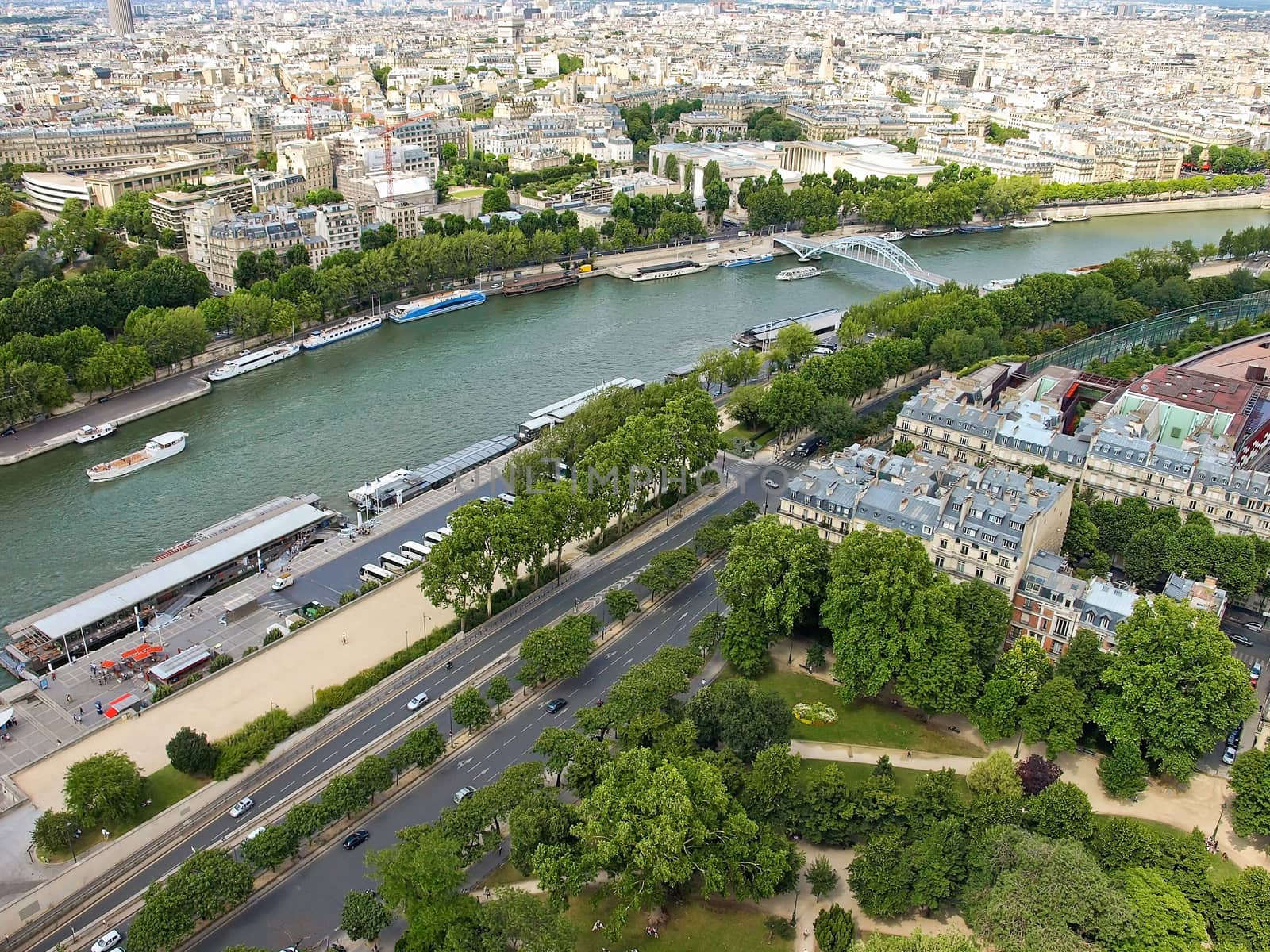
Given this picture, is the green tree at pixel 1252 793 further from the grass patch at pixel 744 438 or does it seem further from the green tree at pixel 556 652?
the grass patch at pixel 744 438

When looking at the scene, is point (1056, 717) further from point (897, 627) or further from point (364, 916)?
point (364, 916)

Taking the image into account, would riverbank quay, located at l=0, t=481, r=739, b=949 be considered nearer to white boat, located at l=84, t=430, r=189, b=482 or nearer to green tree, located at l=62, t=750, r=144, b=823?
green tree, located at l=62, t=750, r=144, b=823

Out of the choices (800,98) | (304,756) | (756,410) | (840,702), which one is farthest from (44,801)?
(800,98)

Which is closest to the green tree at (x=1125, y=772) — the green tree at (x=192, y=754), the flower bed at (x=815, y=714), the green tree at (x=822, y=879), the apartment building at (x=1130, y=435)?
the flower bed at (x=815, y=714)

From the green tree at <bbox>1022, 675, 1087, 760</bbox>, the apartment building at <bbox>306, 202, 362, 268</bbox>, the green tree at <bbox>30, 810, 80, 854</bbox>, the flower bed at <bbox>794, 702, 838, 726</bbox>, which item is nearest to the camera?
the green tree at <bbox>30, 810, 80, 854</bbox>

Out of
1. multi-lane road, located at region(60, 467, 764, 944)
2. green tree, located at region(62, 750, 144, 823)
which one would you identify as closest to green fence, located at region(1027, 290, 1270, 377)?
multi-lane road, located at region(60, 467, 764, 944)

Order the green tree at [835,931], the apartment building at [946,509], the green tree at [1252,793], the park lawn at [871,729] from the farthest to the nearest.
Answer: the apartment building at [946,509]
the park lawn at [871,729]
the green tree at [1252,793]
the green tree at [835,931]
